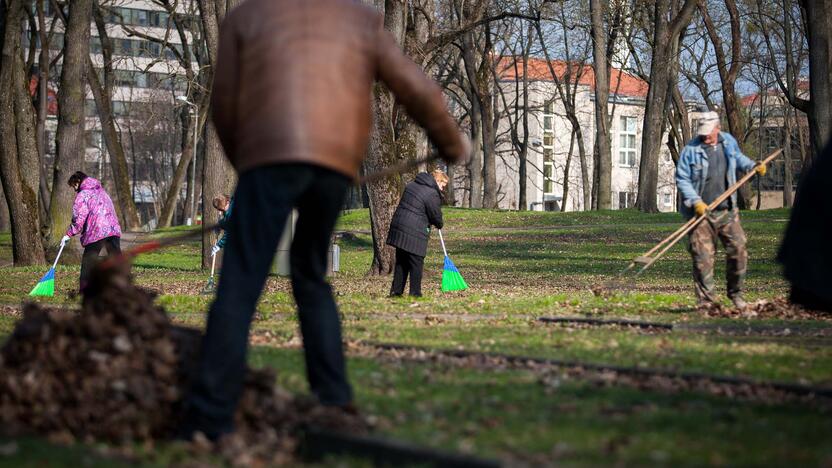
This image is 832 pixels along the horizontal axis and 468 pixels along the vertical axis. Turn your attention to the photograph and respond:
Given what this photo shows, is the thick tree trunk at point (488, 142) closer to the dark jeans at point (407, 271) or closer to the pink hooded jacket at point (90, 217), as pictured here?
the pink hooded jacket at point (90, 217)

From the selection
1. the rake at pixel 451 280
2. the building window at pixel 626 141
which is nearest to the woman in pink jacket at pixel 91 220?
the rake at pixel 451 280

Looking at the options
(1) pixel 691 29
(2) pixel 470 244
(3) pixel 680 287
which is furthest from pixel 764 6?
(3) pixel 680 287

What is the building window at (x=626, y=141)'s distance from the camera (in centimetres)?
9369

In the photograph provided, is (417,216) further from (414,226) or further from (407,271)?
(407,271)

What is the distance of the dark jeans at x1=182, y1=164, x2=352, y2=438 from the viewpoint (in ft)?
17.0

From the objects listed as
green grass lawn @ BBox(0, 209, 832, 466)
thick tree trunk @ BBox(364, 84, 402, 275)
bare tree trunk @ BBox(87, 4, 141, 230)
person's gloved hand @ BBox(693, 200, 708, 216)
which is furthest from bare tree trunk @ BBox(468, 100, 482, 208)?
person's gloved hand @ BBox(693, 200, 708, 216)

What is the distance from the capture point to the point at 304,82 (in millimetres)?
5441

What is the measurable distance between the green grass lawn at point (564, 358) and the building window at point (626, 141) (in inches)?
2846

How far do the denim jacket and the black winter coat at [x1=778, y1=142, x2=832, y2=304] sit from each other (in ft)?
22.7

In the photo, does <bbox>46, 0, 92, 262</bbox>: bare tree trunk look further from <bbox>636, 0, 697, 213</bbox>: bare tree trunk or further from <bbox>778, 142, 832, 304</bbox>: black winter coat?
<bbox>778, 142, 832, 304</bbox>: black winter coat

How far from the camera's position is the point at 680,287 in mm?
18469

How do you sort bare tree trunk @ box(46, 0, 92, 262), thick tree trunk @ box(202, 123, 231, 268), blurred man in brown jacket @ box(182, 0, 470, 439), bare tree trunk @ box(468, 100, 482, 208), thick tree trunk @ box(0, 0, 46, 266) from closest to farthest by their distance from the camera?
blurred man in brown jacket @ box(182, 0, 470, 439) → thick tree trunk @ box(202, 123, 231, 268) → thick tree trunk @ box(0, 0, 46, 266) → bare tree trunk @ box(46, 0, 92, 262) → bare tree trunk @ box(468, 100, 482, 208)

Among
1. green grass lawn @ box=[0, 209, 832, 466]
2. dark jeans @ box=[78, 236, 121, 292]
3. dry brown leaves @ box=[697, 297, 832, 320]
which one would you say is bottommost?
green grass lawn @ box=[0, 209, 832, 466]

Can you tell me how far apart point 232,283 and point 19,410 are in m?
1.16
